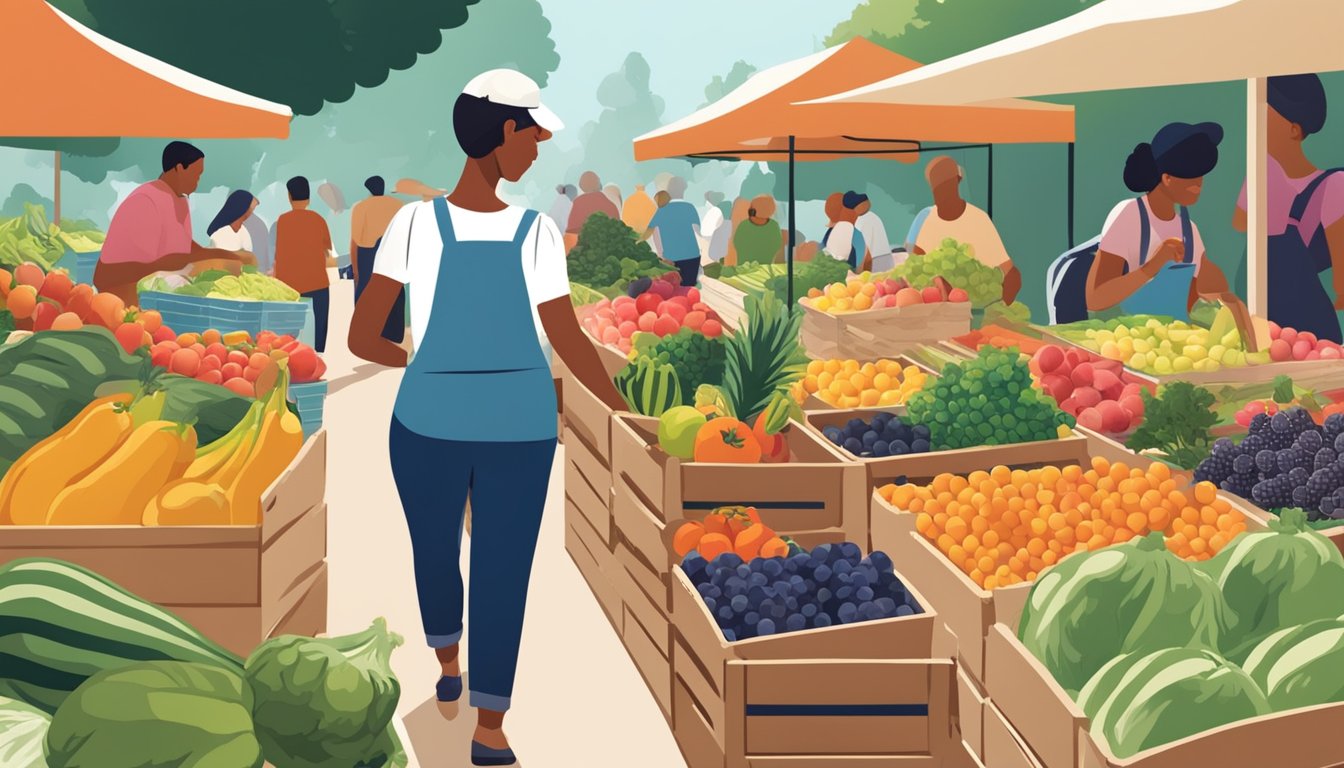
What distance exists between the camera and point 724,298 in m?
12.3

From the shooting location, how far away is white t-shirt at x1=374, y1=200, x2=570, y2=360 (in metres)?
4.14

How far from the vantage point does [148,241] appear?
7875mm

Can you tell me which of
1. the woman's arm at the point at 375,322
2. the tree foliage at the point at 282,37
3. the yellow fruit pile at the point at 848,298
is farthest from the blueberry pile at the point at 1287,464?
the tree foliage at the point at 282,37

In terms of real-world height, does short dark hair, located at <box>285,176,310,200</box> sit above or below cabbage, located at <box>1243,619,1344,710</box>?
above

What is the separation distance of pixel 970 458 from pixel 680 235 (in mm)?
10034

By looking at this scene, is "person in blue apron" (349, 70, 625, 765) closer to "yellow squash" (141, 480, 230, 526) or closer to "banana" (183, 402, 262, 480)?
"banana" (183, 402, 262, 480)

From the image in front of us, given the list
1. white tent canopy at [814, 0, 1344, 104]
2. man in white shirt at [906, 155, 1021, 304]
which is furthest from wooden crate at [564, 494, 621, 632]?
man in white shirt at [906, 155, 1021, 304]

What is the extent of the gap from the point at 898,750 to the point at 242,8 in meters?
16.7

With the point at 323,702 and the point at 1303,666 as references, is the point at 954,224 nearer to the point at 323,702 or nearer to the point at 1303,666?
the point at 1303,666

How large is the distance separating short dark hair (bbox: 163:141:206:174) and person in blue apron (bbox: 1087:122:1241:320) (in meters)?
4.60

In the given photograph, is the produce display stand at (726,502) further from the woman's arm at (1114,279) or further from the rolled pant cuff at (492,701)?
the woman's arm at (1114,279)

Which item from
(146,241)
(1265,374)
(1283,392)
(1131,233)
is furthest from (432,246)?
(146,241)

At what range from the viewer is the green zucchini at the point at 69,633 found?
2.43 m

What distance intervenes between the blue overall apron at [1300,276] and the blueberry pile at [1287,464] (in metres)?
2.92
